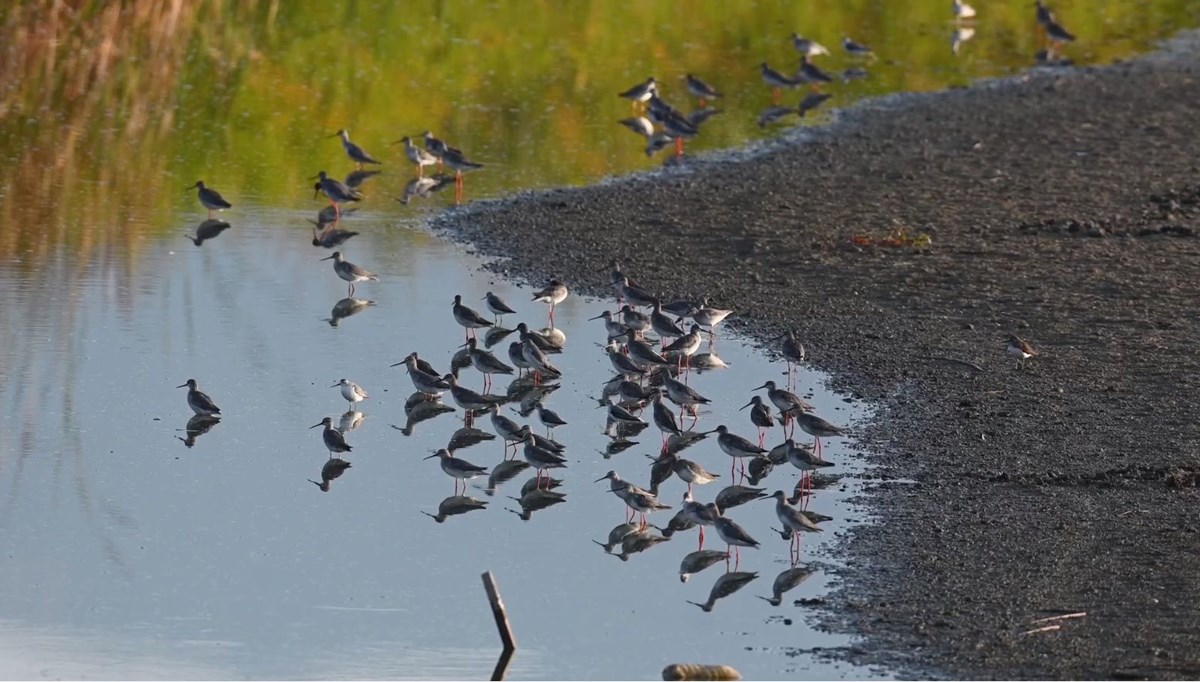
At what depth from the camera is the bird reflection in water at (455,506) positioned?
9.41 m

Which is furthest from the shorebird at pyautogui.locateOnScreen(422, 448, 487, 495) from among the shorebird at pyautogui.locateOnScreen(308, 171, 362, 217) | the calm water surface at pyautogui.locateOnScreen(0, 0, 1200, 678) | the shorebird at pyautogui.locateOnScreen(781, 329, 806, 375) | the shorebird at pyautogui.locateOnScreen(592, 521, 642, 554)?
the shorebird at pyautogui.locateOnScreen(308, 171, 362, 217)

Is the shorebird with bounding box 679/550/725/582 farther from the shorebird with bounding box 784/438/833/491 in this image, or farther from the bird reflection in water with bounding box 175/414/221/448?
the bird reflection in water with bounding box 175/414/221/448

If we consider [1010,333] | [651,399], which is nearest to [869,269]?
[1010,333]

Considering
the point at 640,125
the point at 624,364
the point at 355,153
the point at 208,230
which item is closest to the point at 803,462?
the point at 624,364

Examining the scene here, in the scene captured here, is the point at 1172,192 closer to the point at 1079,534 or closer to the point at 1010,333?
the point at 1010,333

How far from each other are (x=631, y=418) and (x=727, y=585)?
2.50 metres

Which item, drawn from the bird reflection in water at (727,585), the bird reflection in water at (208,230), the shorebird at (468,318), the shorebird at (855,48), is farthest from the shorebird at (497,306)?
the shorebird at (855,48)

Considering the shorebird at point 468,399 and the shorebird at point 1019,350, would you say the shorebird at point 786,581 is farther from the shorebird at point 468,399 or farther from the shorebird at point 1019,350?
the shorebird at point 1019,350

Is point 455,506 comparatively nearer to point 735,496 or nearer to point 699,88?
point 735,496

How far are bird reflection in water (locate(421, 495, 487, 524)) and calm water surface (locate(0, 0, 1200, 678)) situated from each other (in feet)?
0.25

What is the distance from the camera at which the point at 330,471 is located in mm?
9984

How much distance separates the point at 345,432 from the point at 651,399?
178 centimetres

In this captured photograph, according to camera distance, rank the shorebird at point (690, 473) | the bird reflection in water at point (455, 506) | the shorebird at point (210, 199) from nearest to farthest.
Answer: the bird reflection in water at point (455, 506)
the shorebird at point (690, 473)
the shorebird at point (210, 199)

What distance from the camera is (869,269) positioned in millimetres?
14094
